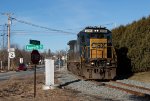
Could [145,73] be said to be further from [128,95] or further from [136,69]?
[128,95]

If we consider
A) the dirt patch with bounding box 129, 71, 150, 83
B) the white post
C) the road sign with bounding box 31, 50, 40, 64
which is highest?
the road sign with bounding box 31, 50, 40, 64

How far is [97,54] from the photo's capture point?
1175 inches

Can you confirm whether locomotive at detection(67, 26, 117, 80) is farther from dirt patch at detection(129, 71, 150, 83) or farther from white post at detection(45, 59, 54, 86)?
white post at detection(45, 59, 54, 86)

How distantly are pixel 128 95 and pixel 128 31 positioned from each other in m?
18.4

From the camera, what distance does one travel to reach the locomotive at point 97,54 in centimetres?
2906

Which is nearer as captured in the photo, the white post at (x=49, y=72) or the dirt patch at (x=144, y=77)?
the white post at (x=49, y=72)

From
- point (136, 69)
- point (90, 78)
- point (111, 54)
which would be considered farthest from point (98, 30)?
point (136, 69)

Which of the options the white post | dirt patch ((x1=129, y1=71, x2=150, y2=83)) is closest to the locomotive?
dirt patch ((x1=129, y1=71, x2=150, y2=83))

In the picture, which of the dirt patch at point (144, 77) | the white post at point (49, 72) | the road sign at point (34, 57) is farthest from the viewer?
the dirt patch at point (144, 77)

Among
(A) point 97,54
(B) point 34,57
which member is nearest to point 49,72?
(B) point 34,57

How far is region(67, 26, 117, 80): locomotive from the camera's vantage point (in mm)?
29062

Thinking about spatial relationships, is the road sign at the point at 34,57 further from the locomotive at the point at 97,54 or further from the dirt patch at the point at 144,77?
the dirt patch at the point at 144,77

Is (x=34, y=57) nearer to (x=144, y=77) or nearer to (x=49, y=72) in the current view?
(x=49, y=72)

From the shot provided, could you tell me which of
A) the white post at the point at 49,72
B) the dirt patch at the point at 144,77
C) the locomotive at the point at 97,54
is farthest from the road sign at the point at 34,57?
the dirt patch at the point at 144,77
